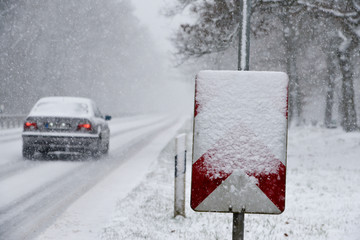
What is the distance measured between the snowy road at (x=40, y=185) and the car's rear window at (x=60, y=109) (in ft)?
4.34

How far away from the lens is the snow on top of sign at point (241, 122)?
2906mm

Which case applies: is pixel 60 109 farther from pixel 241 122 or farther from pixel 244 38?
pixel 241 122

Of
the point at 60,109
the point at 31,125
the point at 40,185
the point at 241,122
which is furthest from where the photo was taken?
the point at 60,109

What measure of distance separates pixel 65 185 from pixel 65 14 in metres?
35.4

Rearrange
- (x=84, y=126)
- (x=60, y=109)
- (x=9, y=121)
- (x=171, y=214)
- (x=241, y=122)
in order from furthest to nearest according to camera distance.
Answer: (x=9, y=121)
(x=60, y=109)
(x=84, y=126)
(x=171, y=214)
(x=241, y=122)

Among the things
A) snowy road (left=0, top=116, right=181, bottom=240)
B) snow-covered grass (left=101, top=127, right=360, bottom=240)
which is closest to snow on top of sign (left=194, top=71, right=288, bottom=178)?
snow-covered grass (left=101, top=127, right=360, bottom=240)

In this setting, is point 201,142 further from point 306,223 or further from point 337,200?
point 337,200

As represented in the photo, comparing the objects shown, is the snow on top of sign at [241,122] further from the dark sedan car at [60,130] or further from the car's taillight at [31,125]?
the car's taillight at [31,125]

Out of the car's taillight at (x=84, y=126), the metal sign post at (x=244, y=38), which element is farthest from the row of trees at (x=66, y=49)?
the metal sign post at (x=244, y=38)

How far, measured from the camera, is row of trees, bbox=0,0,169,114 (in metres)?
35.4

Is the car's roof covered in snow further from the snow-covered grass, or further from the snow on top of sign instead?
the snow on top of sign

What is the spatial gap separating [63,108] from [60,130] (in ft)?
2.49

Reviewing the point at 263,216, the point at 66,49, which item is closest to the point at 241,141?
the point at 263,216

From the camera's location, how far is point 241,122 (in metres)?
2.92
